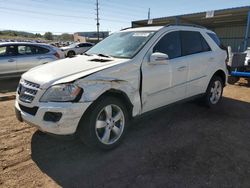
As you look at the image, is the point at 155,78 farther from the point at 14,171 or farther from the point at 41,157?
the point at 14,171

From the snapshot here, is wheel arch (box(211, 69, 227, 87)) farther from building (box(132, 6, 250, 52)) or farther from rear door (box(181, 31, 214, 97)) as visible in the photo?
building (box(132, 6, 250, 52))

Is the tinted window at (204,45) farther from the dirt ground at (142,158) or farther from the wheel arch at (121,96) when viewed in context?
the wheel arch at (121,96)

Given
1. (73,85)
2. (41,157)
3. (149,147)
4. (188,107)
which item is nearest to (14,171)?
(41,157)

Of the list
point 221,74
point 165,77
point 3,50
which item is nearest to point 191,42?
point 165,77

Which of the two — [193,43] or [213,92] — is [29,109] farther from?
[213,92]

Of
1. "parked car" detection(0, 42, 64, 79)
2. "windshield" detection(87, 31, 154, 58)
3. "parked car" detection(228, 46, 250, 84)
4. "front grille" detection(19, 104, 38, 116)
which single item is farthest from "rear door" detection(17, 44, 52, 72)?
"parked car" detection(228, 46, 250, 84)

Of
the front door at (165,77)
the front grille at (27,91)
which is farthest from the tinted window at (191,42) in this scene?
the front grille at (27,91)

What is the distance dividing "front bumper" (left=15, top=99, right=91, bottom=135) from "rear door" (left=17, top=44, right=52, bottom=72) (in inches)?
238

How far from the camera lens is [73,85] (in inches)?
116

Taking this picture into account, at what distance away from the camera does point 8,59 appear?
8102 millimetres

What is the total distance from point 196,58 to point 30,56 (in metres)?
6.35

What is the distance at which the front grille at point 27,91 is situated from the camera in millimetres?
3082

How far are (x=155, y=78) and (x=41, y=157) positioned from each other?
7.02 ft

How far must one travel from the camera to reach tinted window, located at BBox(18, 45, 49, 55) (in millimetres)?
8516
